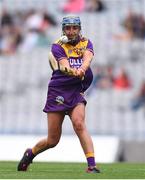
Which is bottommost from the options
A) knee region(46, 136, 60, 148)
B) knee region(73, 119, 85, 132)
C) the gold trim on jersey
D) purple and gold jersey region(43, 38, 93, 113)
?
knee region(46, 136, 60, 148)

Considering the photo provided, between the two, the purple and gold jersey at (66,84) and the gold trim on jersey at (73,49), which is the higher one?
the gold trim on jersey at (73,49)

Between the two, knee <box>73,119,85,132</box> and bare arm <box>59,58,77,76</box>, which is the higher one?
bare arm <box>59,58,77,76</box>

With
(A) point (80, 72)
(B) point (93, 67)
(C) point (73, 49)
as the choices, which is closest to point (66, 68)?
(A) point (80, 72)

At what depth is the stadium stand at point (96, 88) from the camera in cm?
1756

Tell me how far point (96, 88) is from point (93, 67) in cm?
67

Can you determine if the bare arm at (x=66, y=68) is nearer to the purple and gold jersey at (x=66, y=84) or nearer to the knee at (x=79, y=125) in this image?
the purple and gold jersey at (x=66, y=84)

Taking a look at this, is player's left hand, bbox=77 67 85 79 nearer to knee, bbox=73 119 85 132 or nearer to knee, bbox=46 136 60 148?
knee, bbox=73 119 85 132

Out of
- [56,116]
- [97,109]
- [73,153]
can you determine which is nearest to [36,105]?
[97,109]

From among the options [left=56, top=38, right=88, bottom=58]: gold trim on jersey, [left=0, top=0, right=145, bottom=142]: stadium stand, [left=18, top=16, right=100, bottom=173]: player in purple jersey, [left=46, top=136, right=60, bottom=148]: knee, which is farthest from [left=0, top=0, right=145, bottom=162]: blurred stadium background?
[left=56, top=38, right=88, bottom=58]: gold trim on jersey

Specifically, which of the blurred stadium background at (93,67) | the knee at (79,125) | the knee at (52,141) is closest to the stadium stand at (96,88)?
the blurred stadium background at (93,67)

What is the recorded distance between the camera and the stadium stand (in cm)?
1756

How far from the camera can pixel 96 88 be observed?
18.2 meters

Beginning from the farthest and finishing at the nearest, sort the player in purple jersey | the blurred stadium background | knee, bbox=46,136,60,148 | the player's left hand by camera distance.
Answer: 1. the blurred stadium background
2. knee, bbox=46,136,60,148
3. the player in purple jersey
4. the player's left hand

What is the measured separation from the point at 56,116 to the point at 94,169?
73 centimetres
